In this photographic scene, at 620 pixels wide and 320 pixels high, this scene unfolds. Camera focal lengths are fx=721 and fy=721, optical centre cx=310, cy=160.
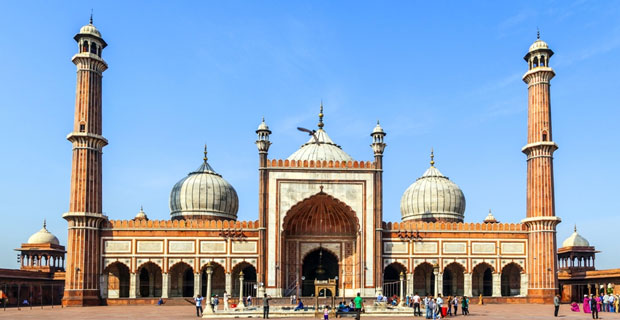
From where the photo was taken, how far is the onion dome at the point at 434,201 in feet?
148

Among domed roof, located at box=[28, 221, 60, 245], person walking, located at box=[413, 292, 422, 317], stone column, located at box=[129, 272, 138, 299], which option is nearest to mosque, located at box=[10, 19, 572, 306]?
stone column, located at box=[129, 272, 138, 299]

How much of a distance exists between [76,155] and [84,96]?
315cm

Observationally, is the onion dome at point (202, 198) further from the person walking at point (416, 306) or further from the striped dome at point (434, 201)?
the person walking at point (416, 306)

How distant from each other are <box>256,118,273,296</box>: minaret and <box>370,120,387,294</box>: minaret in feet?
18.8

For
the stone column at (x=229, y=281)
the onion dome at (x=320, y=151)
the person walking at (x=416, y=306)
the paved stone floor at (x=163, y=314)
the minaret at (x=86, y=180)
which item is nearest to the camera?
the paved stone floor at (x=163, y=314)

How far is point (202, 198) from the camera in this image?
43.7 metres

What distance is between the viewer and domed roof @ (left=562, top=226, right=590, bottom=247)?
53.3 m

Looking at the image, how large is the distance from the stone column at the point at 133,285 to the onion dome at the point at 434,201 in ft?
58.3

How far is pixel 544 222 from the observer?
3831 centimetres

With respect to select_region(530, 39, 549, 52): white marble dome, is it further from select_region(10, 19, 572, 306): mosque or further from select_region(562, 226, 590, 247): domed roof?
select_region(562, 226, 590, 247): domed roof

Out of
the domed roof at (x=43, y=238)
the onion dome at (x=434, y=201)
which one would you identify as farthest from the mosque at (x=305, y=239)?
the domed roof at (x=43, y=238)

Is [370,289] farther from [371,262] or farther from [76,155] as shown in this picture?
[76,155]

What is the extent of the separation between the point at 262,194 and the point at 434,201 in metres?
12.7

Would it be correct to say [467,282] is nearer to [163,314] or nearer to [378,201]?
[378,201]
